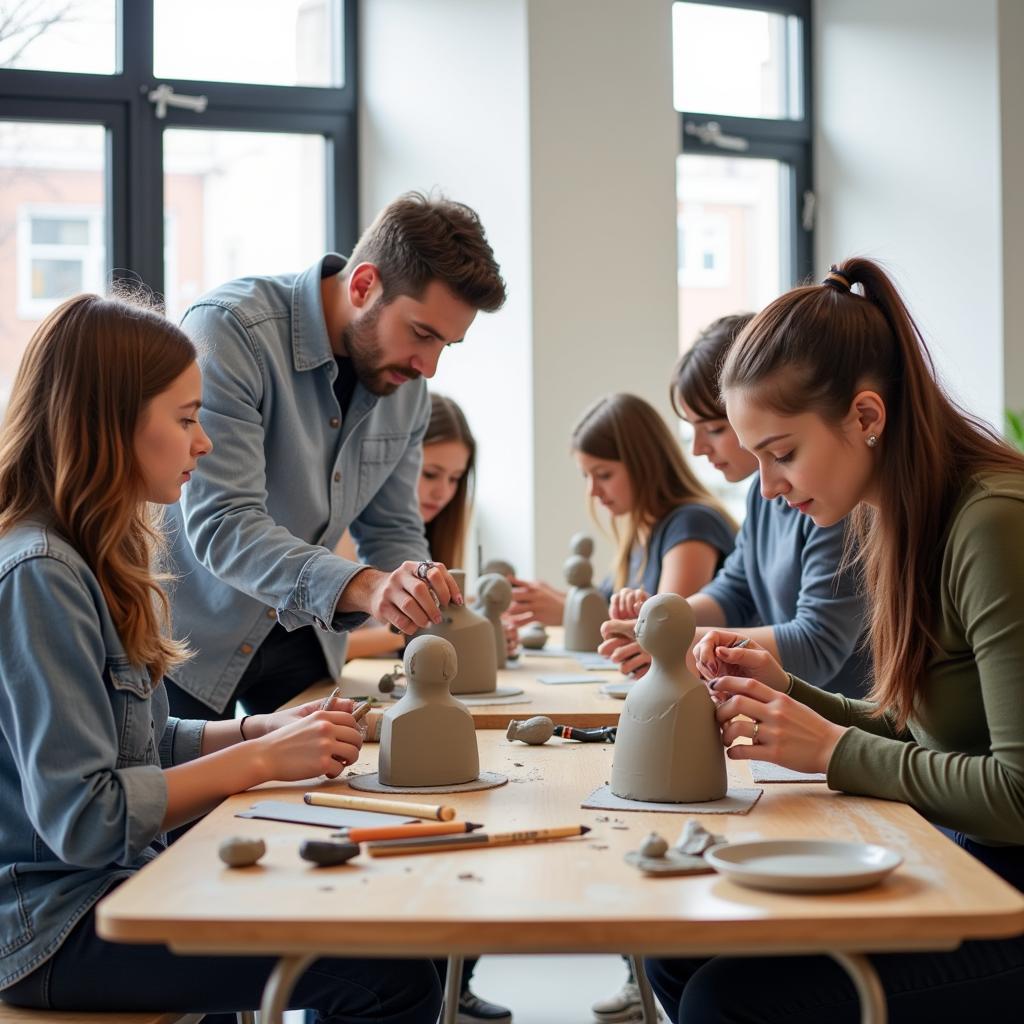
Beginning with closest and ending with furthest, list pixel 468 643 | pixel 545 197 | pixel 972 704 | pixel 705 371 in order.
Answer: pixel 972 704
pixel 468 643
pixel 705 371
pixel 545 197

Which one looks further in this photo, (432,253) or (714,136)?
(714,136)

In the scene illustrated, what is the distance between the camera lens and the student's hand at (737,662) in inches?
66.0

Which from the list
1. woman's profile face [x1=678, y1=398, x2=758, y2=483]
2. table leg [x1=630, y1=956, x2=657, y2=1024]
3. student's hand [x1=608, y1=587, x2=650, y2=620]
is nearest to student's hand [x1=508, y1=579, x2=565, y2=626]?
woman's profile face [x1=678, y1=398, x2=758, y2=483]

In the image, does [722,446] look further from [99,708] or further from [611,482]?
[99,708]

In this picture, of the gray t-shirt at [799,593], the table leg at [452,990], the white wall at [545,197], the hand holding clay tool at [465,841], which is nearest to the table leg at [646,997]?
the table leg at [452,990]

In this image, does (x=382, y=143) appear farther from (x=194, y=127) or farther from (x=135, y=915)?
(x=135, y=915)

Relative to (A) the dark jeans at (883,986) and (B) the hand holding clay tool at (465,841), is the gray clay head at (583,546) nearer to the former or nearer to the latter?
(A) the dark jeans at (883,986)

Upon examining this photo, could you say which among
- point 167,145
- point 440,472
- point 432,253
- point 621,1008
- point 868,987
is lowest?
point 621,1008

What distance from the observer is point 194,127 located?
4.33m

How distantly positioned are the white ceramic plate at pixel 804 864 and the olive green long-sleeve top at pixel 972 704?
210 mm

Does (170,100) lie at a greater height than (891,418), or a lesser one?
greater

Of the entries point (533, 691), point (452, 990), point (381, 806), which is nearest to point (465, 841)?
point (381, 806)

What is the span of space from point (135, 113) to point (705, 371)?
2493mm

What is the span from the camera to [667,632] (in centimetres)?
147
